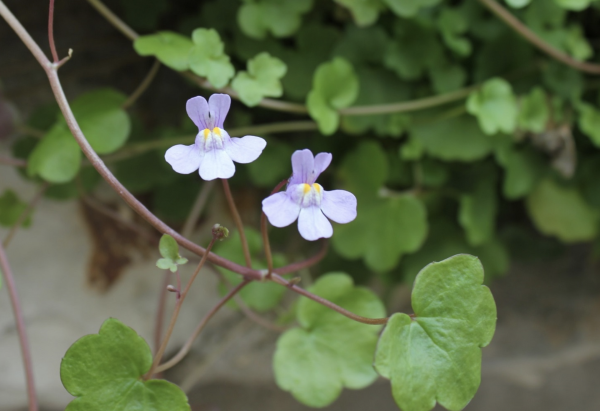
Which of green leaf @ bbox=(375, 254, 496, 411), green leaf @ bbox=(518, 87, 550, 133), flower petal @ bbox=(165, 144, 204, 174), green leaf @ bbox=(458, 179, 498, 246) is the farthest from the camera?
green leaf @ bbox=(458, 179, 498, 246)

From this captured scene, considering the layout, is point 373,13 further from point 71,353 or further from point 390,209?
point 71,353

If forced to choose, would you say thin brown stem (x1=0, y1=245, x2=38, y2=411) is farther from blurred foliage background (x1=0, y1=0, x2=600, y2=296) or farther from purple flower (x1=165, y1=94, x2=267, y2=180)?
purple flower (x1=165, y1=94, x2=267, y2=180)

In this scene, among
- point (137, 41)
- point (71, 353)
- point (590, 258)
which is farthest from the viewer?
point (590, 258)

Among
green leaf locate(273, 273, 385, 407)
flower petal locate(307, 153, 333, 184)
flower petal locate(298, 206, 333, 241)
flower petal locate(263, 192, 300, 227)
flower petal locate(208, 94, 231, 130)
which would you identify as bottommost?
green leaf locate(273, 273, 385, 407)

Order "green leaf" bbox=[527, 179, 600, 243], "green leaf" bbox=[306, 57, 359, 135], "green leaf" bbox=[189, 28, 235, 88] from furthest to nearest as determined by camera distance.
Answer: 1. "green leaf" bbox=[527, 179, 600, 243]
2. "green leaf" bbox=[306, 57, 359, 135]
3. "green leaf" bbox=[189, 28, 235, 88]

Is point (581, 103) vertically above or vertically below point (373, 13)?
below

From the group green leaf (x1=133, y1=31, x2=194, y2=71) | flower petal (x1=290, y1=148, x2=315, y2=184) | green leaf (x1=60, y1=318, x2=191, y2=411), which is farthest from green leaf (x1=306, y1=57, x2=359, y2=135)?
green leaf (x1=60, y1=318, x2=191, y2=411)

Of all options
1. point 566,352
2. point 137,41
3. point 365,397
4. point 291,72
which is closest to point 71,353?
point 137,41

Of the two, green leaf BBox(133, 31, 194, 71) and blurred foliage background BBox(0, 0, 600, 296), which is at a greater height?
green leaf BBox(133, 31, 194, 71)
